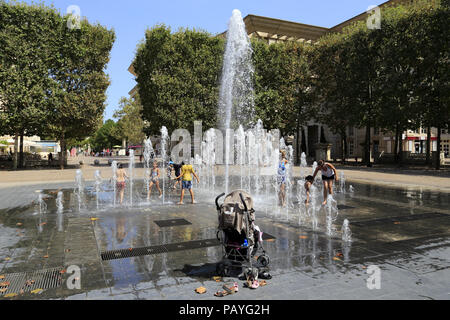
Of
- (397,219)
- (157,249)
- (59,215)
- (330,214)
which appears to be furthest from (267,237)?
(59,215)

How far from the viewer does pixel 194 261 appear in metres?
5.78

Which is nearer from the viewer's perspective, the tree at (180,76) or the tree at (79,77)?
the tree at (79,77)

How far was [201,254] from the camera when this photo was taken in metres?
6.20

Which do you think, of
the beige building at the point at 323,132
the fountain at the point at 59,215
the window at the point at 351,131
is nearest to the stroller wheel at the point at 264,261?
the fountain at the point at 59,215

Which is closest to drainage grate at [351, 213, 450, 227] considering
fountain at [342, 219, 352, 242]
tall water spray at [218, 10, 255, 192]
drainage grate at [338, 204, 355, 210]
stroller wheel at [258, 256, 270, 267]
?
fountain at [342, 219, 352, 242]

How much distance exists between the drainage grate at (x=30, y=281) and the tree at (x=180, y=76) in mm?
29755

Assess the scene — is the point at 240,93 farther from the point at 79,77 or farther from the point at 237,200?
the point at 237,200

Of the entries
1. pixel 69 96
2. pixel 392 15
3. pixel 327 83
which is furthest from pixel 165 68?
pixel 392 15

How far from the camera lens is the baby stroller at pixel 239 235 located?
15.7ft

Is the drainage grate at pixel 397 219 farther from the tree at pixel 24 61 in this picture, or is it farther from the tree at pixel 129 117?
the tree at pixel 129 117

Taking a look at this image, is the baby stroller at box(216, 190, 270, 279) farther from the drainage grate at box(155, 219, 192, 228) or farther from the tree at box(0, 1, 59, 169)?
the tree at box(0, 1, 59, 169)

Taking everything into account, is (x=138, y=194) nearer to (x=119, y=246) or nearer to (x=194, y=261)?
(x=119, y=246)

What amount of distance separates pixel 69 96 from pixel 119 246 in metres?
28.3

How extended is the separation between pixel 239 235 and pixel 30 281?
319 cm
